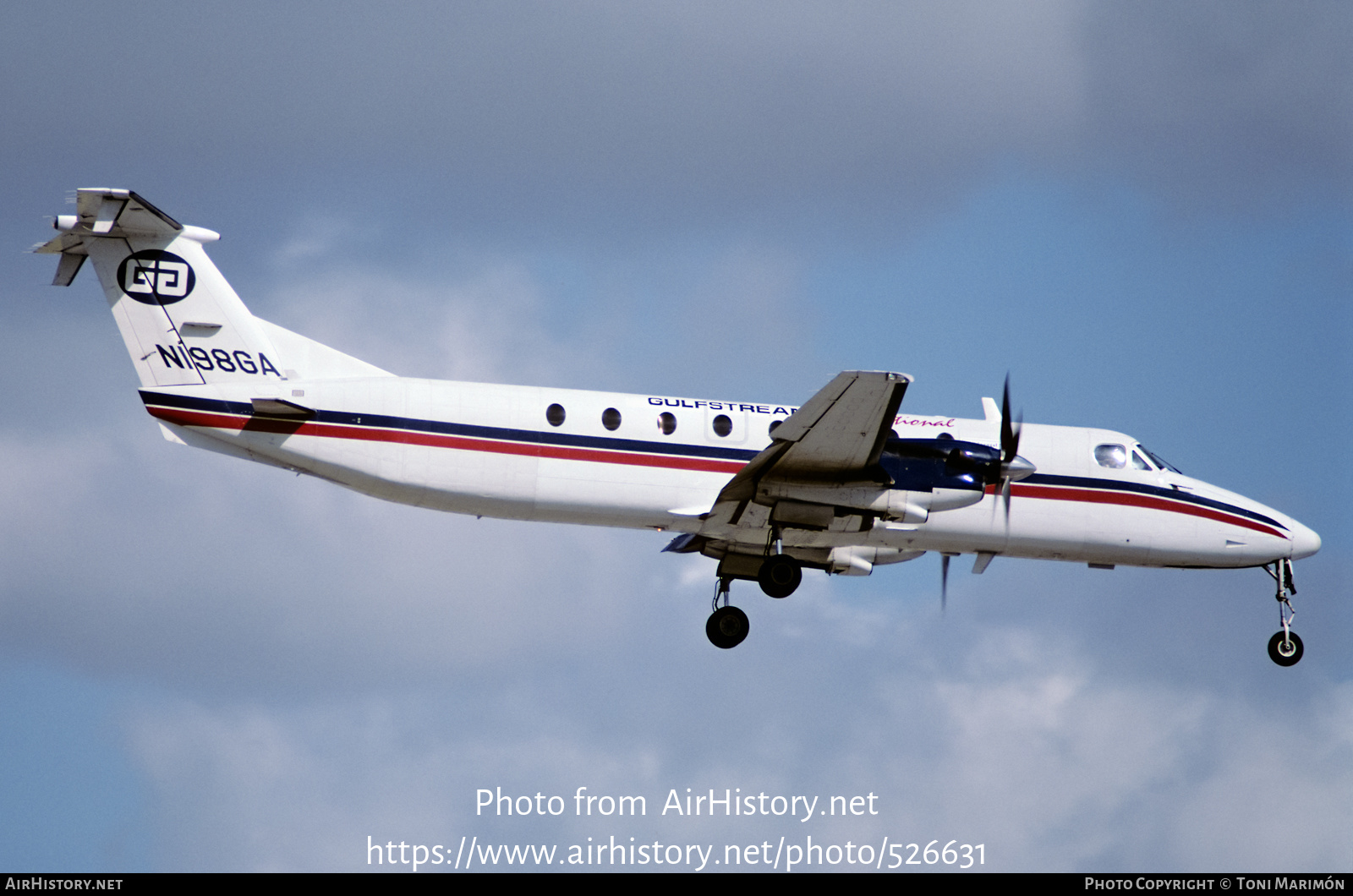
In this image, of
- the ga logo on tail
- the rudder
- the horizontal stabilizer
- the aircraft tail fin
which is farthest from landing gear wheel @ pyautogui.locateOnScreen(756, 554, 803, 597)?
the ga logo on tail

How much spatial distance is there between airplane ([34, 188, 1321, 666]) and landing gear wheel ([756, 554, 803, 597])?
1.4 inches

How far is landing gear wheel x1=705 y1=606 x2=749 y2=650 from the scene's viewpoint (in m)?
32.1

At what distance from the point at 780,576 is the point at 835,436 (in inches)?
137

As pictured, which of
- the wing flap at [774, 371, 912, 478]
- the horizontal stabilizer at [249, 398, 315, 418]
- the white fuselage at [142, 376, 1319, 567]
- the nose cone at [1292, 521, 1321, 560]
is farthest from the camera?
the nose cone at [1292, 521, 1321, 560]

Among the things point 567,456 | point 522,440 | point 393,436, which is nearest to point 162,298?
point 393,436

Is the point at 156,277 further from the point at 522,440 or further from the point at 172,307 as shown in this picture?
the point at 522,440

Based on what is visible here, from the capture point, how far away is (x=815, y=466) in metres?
29.3

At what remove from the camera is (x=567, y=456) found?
29.7 meters

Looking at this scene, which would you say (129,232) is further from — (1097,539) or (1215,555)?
(1215,555)

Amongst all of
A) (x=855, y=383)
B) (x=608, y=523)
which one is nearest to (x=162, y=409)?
(x=608, y=523)

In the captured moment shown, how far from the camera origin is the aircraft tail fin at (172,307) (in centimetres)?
2942

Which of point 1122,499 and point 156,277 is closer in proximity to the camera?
point 156,277

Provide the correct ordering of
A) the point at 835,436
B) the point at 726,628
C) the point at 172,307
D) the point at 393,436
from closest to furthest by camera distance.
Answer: the point at 835,436 → the point at 393,436 → the point at 172,307 → the point at 726,628

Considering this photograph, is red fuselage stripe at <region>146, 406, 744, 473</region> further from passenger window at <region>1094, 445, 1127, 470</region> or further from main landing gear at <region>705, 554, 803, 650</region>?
passenger window at <region>1094, 445, 1127, 470</region>
